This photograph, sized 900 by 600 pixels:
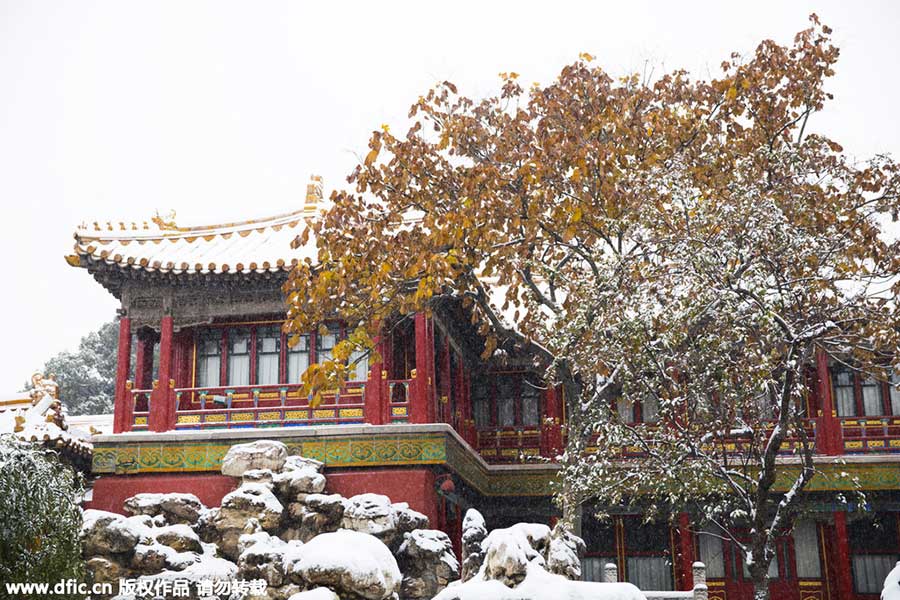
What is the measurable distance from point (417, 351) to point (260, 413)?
262cm

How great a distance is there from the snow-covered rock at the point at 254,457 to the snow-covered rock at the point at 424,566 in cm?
248

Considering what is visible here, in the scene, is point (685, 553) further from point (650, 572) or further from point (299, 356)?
point (299, 356)

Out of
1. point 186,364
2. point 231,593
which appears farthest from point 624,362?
point 186,364

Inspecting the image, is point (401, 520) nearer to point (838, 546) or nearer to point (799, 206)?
point (799, 206)

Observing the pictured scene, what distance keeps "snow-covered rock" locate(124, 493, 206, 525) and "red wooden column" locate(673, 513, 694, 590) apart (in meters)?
9.00

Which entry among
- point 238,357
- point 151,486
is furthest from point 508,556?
point 238,357

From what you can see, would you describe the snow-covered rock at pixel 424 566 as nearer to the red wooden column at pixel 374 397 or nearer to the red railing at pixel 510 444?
the red wooden column at pixel 374 397

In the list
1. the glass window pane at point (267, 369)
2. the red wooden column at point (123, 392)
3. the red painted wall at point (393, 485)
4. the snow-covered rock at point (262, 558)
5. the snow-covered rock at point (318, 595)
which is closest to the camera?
the snow-covered rock at point (318, 595)

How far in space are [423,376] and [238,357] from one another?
3570mm

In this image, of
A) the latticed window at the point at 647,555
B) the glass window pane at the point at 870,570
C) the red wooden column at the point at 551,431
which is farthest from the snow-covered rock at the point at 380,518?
the glass window pane at the point at 870,570

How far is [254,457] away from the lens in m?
16.0

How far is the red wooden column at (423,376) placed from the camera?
16469 millimetres

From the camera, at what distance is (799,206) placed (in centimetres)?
1280

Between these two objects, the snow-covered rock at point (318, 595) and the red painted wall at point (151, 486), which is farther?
the red painted wall at point (151, 486)
